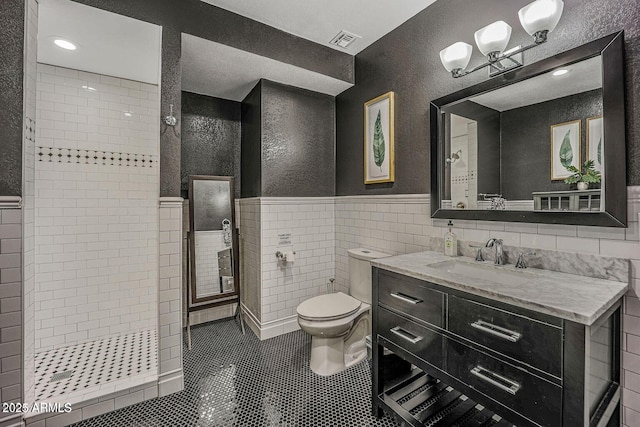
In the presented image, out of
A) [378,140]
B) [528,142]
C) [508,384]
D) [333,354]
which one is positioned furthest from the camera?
[378,140]

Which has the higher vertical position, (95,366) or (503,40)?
(503,40)

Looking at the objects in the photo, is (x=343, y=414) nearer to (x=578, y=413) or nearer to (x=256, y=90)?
(x=578, y=413)

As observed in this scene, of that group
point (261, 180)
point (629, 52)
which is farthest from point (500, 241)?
point (261, 180)

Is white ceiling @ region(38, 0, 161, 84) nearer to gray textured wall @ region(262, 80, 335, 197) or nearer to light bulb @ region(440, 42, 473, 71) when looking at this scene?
gray textured wall @ region(262, 80, 335, 197)

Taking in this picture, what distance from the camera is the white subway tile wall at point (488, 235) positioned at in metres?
1.22

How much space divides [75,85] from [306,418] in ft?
10.1

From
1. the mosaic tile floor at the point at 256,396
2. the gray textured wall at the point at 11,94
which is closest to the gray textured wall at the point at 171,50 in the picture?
the gray textured wall at the point at 11,94

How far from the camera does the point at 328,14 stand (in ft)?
6.98

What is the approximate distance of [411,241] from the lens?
7.30 ft

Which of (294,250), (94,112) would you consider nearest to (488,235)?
(294,250)

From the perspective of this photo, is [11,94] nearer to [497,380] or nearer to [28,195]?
[28,195]

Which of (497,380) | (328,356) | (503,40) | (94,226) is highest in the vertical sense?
(503,40)

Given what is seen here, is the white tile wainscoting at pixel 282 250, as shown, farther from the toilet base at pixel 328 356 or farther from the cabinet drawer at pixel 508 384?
the cabinet drawer at pixel 508 384

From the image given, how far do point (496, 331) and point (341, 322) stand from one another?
1.11 meters
